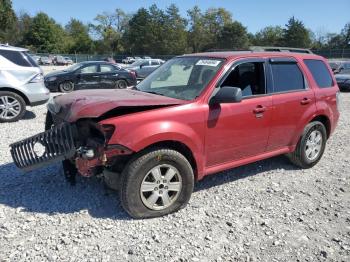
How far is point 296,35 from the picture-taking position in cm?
7819

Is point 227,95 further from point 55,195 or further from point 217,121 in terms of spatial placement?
point 55,195

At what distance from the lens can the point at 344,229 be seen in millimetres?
4055

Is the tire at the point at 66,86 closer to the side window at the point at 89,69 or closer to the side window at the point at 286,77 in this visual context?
the side window at the point at 89,69

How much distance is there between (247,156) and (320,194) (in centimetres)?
110

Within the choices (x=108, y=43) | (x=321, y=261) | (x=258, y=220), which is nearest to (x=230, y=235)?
(x=258, y=220)

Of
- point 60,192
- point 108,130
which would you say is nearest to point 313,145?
point 108,130

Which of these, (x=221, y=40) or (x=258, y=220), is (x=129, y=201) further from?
(x=221, y=40)

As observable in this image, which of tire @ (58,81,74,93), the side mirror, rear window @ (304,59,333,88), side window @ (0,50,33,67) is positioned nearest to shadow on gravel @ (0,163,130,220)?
the side mirror

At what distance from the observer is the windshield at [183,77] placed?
4.57 metres

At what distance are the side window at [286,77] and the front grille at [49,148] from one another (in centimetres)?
283

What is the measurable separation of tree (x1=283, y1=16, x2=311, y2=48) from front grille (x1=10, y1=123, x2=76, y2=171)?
79.4 meters

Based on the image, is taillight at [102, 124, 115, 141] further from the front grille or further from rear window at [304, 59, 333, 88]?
rear window at [304, 59, 333, 88]

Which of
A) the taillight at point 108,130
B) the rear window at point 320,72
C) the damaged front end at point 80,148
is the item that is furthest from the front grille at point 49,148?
A: the rear window at point 320,72

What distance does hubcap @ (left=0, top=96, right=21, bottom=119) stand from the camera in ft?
29.1
